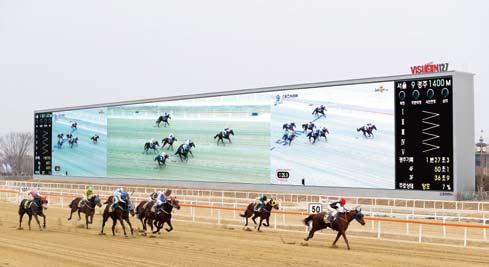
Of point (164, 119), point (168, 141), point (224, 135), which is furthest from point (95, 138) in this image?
point (224, 135)

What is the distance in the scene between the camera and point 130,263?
1496 centimetres

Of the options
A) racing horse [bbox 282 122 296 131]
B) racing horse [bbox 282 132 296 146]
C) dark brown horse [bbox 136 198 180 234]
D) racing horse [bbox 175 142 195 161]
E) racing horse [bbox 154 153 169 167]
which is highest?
racing horse [bbox 282 122 296 131]

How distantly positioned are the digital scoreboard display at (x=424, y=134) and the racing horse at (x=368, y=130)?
2.21 metres

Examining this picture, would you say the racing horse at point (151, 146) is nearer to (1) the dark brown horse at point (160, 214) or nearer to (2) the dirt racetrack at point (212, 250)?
(2) the dirt racetrack at point (212, 250)

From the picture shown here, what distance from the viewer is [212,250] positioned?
18.0 m

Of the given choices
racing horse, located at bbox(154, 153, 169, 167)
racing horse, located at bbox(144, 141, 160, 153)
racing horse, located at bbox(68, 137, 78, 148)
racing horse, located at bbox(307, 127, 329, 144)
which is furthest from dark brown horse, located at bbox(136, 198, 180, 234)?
racing horse, located at bbox(68, 137, 78, 148)

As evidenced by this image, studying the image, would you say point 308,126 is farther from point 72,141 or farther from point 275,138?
point 72,141

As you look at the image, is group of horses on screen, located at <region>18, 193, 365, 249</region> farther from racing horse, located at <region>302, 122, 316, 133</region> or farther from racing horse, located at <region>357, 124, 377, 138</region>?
racing horse, located at <region>302, 122, 316, 133</region>

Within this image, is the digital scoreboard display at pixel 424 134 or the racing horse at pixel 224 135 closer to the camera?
the digital scoreboard display at pixel 424 134

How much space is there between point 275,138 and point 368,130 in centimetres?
841

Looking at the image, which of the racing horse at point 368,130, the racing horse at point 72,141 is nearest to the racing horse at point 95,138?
the racing horse at point 72,141

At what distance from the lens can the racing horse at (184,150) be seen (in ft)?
180

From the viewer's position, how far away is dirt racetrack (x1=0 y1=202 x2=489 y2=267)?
51.0 ft

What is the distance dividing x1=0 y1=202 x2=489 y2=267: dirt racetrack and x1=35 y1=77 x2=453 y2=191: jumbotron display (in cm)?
1502
